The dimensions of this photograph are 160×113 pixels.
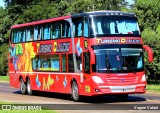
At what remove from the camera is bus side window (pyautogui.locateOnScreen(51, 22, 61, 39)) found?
25.2 m

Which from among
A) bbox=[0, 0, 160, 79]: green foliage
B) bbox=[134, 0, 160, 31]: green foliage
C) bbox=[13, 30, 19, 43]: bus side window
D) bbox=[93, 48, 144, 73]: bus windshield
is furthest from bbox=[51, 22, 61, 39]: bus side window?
bbox=[134, 0, 160, 31]: green foliage

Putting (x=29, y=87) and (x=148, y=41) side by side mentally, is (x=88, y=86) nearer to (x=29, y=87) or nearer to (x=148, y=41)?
(x=29, y=87)

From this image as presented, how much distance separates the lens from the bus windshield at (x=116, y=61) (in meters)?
21.4

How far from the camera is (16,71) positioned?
31.8 metres

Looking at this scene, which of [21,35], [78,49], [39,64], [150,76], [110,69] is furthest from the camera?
[150,76]

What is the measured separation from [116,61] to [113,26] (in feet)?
→ 5.36

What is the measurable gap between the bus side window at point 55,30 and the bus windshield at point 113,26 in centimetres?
370

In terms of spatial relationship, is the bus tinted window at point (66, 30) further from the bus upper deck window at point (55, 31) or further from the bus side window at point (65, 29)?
the bus upper deck window at point (55, 31)

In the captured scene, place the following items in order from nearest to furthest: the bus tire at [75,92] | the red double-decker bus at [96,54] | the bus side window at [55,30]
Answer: the red double-decker bus at [96,54] < the bus tire at [75,92] < the bus side window at [55,30]

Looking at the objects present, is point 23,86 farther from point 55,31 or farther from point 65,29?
point 65,29

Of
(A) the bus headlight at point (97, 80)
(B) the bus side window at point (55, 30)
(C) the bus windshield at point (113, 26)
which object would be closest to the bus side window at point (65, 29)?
(B) the bus side window at point (55, 30)

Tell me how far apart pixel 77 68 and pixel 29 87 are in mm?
7506

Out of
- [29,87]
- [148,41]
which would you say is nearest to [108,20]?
[29,87]

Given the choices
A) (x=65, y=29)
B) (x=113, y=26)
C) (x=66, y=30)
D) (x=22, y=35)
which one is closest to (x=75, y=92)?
(x=66, y=30)
